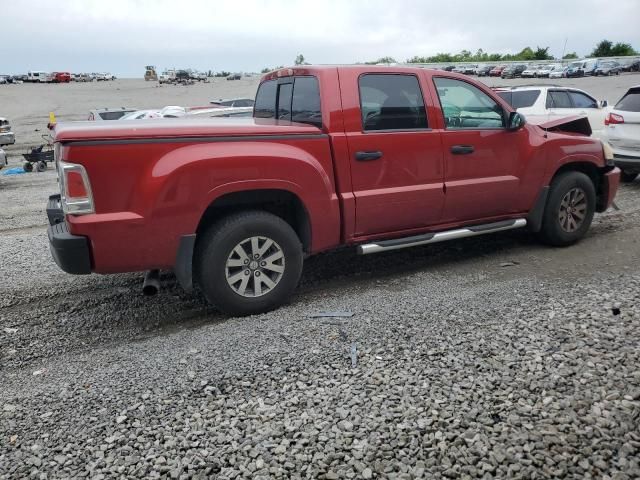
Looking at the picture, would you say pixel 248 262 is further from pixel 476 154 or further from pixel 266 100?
pixel 476 154

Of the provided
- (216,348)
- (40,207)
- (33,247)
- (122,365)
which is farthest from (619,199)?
(40,207)

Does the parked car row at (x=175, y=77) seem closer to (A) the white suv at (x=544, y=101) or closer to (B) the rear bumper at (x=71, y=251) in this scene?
(A) the white suv at (x=544, y=101)

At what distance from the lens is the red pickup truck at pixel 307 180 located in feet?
11.9

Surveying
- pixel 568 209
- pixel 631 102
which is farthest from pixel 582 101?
pixel 568 209

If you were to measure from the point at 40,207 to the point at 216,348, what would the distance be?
7.01 meters

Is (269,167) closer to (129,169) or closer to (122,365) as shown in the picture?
(129,169)

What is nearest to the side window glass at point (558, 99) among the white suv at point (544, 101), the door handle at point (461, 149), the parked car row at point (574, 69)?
the white suv at point (544, 101)

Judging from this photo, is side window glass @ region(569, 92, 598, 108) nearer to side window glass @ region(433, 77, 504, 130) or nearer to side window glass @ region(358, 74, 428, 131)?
side window glass @ region(433, 77, 504, 130)

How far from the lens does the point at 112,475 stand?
245 centimetres

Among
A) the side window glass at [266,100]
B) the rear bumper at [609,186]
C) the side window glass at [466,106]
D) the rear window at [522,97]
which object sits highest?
the rear window at [522,97]

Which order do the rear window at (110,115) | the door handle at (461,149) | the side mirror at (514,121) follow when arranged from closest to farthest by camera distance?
1. the door handle at (461,149)
2. the side mirror at (514,121)
3. the rear window at (110,115)

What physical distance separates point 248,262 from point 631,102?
7.98m

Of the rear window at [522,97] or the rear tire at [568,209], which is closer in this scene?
the rear tire at [568,209]

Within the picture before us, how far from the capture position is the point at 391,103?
15.4ft
